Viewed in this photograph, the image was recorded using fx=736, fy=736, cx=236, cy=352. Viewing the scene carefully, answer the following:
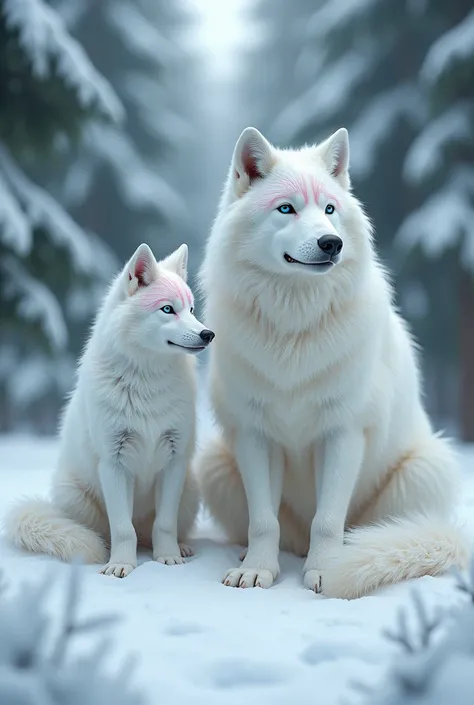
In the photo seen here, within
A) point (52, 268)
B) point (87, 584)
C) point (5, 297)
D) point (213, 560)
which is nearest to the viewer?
point (87, 584)

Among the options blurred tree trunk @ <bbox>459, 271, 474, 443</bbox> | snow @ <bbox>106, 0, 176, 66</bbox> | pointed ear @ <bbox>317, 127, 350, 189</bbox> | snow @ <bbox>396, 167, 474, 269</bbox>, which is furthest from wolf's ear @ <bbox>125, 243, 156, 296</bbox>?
snow @ <bbox>106, 0, 176, 66</bbox>

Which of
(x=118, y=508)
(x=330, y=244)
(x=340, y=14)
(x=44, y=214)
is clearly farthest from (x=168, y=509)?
(x=340, y=14)

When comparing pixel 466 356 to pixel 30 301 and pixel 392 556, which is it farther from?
pixel 392 556

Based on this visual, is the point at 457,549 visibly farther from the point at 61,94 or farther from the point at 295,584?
the point at 61,94

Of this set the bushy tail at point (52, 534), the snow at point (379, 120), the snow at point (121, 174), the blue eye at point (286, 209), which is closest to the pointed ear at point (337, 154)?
the blue eye at point (286, 209)

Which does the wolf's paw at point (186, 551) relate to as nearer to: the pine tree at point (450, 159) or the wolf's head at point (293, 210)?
the wolf's head at point (293, 210)

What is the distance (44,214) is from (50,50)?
1.63 metres

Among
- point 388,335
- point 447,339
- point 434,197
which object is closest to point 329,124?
point 434,197

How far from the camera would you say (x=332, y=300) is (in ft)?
11.8

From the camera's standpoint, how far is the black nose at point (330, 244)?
319 centimetres

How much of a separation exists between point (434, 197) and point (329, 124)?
2.16 m

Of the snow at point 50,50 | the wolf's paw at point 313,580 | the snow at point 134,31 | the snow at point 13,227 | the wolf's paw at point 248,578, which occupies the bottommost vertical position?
the wolf's paw at point 248,578

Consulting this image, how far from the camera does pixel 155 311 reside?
3.69m

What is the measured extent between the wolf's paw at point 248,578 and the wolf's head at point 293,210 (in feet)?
4.75
